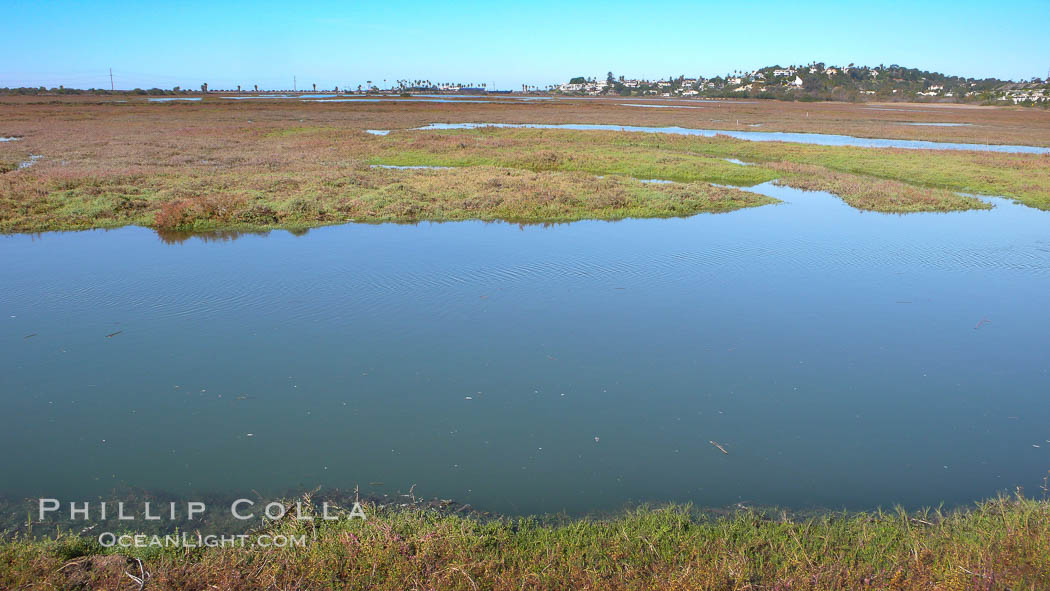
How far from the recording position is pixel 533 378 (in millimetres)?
8258

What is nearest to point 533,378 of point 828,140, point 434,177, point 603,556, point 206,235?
point 603,556

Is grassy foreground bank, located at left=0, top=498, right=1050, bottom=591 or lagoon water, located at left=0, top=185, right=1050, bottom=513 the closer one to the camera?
grassy foreground bank, located at left=0, top=498, right=1050, bottom=591

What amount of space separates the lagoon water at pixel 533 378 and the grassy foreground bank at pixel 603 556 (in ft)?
1.70

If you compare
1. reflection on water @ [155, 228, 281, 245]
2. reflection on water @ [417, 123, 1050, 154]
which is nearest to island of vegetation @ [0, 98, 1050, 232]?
reflection on water @ [155, 228, 281, 245]

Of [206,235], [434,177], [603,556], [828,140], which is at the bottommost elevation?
[603,556]

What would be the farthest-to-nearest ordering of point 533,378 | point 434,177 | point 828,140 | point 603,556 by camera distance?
point 828,140, point 434,177, point 533,378, point 603,556

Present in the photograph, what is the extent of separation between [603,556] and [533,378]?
3445 millimetres

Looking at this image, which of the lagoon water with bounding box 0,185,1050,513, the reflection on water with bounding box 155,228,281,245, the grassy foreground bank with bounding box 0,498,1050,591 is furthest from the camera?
the reflection on water with bounding box 155,228,281,245

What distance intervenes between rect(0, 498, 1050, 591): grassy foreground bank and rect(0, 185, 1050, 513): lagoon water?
0.52 metres

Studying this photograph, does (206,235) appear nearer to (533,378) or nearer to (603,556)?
(533,378)

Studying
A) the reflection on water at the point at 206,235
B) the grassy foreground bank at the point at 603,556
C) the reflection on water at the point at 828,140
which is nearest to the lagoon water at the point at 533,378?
the grassy foreground bank at the point at 603,556

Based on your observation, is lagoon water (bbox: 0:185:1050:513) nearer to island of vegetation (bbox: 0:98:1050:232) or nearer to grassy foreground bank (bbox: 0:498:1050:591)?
grassy foreground bank (bbox: 0:498:1050:591)

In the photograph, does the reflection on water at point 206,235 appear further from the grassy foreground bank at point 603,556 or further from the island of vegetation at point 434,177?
the grassy foreground bank at point 603,556

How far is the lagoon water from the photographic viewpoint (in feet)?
20.5
